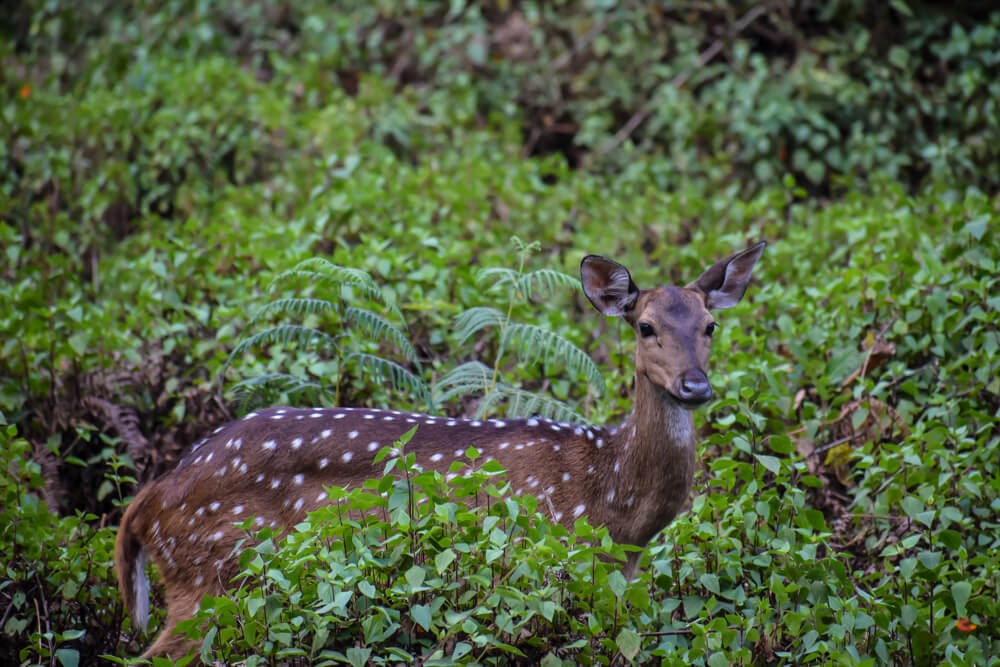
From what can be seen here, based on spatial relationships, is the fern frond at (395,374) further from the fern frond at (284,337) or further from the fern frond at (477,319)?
the fern frond at (477,319)

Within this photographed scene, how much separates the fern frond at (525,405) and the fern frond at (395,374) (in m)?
0.29

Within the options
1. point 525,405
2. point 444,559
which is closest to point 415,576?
point 444,559

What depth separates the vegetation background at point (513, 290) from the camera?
14.6 feet

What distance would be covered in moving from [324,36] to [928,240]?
624cm

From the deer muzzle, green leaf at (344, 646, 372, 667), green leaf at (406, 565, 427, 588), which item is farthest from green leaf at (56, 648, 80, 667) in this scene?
the deer muzzle

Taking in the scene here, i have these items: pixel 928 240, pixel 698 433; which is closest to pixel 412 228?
pixel 698 433

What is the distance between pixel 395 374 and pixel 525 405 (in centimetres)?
63

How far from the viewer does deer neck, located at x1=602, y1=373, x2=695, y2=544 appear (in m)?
4.96

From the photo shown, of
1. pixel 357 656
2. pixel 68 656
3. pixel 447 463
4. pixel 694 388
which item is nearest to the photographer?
pixel 357 656

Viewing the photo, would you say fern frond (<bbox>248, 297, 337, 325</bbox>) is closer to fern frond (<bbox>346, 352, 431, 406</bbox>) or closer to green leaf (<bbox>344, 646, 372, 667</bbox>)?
fern frond (<bbox>346, 352, 431, 406</bbox>)

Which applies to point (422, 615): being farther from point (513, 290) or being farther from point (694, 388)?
point (513, 290)

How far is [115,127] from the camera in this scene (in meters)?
10.1

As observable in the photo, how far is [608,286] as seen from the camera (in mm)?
5336

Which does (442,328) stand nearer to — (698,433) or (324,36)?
(698,433)
